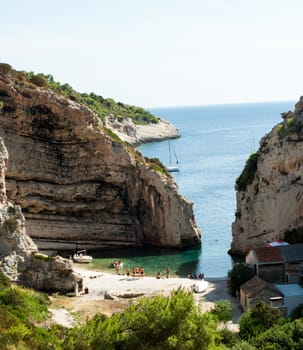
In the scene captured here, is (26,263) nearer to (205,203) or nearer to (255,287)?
(255,287)

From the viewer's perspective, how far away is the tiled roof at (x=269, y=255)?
3653 cm

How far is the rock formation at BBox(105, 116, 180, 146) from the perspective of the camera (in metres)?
126

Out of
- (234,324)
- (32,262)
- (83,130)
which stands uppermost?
(83,130)

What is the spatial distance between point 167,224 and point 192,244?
2.83 metres

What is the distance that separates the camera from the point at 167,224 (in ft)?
169

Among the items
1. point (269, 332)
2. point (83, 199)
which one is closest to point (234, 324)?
point (269, 332)

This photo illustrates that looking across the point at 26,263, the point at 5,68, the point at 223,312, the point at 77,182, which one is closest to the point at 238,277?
the point at 223,312

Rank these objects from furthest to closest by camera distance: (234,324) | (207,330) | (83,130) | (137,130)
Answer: (137,130) < (83,130) < (234,324) < (207,330)

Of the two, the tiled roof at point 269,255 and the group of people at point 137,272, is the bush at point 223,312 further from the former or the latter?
the group of people at point 137,272

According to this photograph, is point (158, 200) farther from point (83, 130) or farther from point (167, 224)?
point (83, 130)

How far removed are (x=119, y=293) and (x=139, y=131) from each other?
11667 cm

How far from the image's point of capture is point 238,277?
3600 centimetres

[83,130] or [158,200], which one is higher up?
[83,130]

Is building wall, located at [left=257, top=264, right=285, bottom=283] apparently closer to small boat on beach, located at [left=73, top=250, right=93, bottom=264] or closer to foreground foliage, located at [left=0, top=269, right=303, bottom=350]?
foreground foliage, located at [left=0, top=269, right=303, bottom=350]
